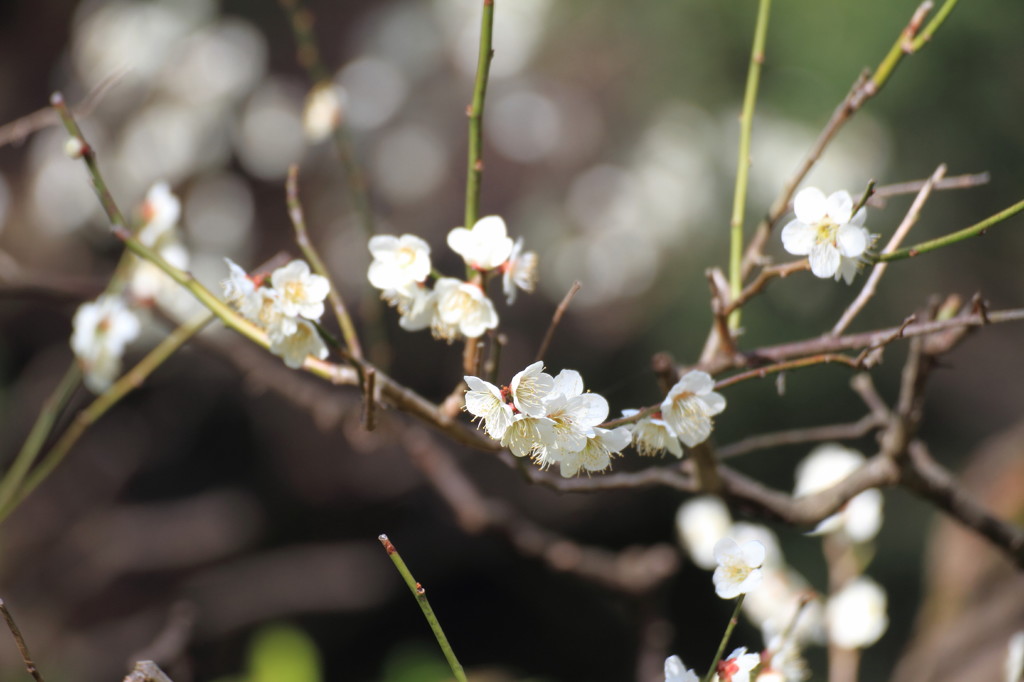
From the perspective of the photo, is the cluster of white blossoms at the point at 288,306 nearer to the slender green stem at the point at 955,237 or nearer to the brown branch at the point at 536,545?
the slender green stem at the point at 955,237

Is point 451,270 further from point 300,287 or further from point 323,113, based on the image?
point 300,287

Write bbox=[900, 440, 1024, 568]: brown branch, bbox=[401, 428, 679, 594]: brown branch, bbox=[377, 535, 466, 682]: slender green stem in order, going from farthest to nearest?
bbox=[401, 428, 679, 594]: brown branch, bbox=[900, 440, 1024, 568]: brown branch, bbox=[377, 535, 466, 682]: slender green stem

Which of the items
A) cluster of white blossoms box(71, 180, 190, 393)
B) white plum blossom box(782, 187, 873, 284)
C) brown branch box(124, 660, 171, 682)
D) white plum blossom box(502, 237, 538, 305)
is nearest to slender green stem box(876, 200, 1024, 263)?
white plum blossom box(782, 187, 873, 284)

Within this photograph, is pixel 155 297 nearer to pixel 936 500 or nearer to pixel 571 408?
pixel 571 408

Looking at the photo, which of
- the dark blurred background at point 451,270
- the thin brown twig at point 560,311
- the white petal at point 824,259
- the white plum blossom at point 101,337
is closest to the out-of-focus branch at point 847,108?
the white petal at point 824,259

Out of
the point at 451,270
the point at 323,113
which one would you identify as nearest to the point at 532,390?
the point at 323,113

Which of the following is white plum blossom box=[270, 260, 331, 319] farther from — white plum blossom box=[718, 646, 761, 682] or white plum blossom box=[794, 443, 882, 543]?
white plum blossom box=[794, 443, 882, 543]
